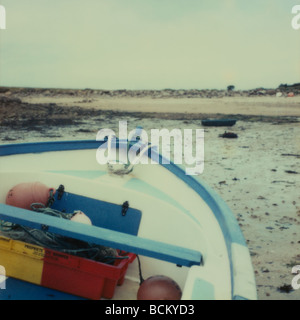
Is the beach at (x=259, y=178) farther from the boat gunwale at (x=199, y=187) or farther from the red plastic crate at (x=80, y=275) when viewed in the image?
the red plastic crate at (x=80, y=275)

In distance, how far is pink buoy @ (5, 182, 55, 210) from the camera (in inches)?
122

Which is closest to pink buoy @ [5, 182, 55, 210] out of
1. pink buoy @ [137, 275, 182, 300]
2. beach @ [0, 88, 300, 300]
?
pink buoy @ [137, 275, 182, 300]

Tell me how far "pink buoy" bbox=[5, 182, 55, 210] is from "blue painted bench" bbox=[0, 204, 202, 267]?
0.86 meters

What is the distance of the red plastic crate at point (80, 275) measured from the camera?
245cm

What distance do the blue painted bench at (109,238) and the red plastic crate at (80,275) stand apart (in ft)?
1.46

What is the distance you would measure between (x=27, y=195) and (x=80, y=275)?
102 centimetres

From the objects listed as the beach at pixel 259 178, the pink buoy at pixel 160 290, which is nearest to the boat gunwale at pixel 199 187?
the pink buoy at pixel 160 290

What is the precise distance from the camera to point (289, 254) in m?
4.02

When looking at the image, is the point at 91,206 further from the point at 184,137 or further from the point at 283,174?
the point at 184,137

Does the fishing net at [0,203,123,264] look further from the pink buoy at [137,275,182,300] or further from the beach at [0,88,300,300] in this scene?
the beach at [0,88,300,300]

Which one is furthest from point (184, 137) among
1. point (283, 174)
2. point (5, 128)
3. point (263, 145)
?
point (5, 128)

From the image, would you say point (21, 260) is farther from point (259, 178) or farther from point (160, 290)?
point (259, 178)

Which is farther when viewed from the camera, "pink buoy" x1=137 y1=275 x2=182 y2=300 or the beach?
the beach

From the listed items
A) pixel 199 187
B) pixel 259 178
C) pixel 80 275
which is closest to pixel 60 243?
pixel 80 275
